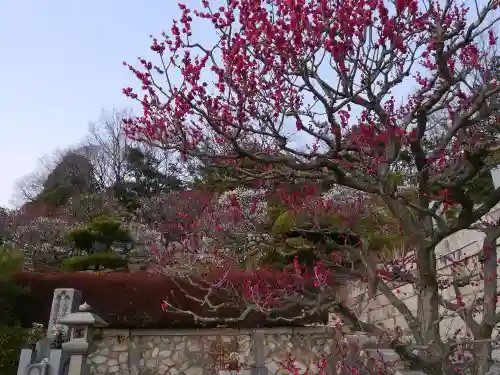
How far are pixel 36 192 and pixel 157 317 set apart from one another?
18475mm

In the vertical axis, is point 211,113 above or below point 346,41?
below

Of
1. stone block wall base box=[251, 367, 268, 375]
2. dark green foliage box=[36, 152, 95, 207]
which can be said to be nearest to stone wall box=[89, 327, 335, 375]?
stone block wall base box=[251, 367, 268, 375]

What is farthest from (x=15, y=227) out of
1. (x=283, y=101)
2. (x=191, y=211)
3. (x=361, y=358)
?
(x=283, y=101)

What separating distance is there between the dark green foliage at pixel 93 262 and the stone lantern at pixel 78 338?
5411 millimetres

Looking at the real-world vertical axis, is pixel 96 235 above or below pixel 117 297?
above

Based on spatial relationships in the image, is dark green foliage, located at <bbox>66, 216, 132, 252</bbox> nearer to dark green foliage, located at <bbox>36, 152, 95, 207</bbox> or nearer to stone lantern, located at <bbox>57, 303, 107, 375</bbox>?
stone lantern, located at <bbox>57, 303, 107, 375</bbox>

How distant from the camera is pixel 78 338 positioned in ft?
19.5

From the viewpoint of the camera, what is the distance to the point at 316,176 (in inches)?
136

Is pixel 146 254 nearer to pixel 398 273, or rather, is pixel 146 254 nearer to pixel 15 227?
pixel 15 227

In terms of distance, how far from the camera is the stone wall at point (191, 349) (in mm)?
7770

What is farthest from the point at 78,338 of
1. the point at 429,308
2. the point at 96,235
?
the point at 96,235

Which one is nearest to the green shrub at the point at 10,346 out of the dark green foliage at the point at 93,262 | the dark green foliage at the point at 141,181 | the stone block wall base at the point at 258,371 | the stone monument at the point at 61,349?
the stone monument at the point at 61,349

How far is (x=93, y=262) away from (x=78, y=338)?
5.68m

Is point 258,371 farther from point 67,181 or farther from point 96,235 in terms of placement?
point 67,181
